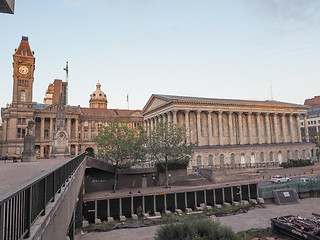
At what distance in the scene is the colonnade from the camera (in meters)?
59.8

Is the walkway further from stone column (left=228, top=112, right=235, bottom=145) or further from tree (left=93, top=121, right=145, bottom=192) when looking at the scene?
stone column (left=228, top=112, right=235, bottom=145)

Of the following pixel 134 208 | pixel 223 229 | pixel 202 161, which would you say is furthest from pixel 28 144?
pixel 202 161

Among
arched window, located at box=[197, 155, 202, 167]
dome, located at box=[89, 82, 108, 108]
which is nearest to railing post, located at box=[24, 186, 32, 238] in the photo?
arched window, located at box=[197, 155, 202, 167]

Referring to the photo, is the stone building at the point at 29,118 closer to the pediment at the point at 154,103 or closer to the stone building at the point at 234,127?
the pediment at the point at 154,103

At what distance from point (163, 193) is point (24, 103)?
5601 centimetres

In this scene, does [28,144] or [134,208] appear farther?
[134,208]

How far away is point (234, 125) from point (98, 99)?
8146 cm

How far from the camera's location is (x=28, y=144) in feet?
78.8

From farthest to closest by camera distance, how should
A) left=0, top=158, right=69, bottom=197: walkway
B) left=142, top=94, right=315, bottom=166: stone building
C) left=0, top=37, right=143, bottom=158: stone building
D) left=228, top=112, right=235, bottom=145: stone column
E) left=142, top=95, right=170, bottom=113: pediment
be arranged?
left=0, top=37, right=143, bottom=158: stone building, left=228, top=112, right=235, bottom=145: stone column, left=142, top=95, right=170, bottom=113: pediment, left=142, top=94, right=315, bottom=166: stone building, left=0, top=158, right=69, bottom=197: walkway

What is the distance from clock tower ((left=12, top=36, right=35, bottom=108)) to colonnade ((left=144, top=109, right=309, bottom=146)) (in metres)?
37.5

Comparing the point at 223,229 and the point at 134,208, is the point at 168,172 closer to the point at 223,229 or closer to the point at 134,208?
the point at 134,208

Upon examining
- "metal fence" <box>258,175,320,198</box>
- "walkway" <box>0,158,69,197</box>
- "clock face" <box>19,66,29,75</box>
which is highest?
"clock face" <box>19,66,29,75</box>

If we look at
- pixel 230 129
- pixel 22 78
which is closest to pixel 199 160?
pixel 230 129

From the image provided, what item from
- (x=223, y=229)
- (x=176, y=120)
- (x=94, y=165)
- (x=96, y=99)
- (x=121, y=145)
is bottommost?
(x=223, y=229)
